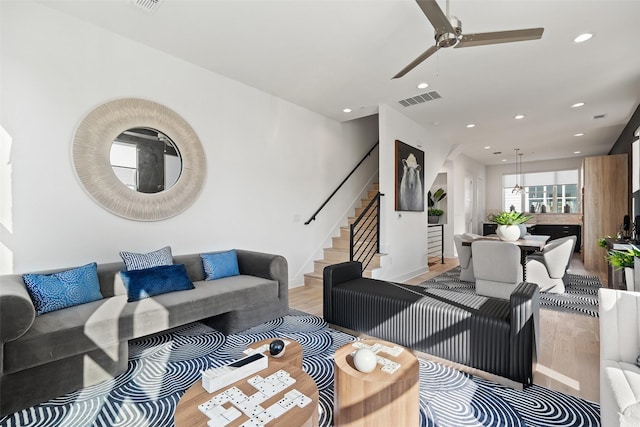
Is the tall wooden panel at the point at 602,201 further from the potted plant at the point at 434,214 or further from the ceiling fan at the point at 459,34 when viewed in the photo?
the ceiling fan at the point at 459,34

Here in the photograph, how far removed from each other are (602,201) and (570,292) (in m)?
3.22

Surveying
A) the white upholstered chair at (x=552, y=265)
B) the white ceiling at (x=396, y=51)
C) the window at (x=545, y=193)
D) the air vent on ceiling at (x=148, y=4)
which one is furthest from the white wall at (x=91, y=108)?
the window at (x=545, y=193)

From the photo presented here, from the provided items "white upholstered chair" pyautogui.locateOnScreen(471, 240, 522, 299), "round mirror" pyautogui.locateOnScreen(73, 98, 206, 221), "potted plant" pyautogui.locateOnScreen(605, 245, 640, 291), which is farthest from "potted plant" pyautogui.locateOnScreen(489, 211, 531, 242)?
"round mirror" pyautogui.locateOnScreen(73, 98, 206, 221)

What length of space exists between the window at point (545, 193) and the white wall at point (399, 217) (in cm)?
519

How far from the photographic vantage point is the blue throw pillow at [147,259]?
9.54 feet

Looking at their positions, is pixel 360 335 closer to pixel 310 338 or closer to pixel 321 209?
pixel 310 338

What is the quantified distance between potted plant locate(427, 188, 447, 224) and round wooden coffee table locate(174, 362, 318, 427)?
26.5ft

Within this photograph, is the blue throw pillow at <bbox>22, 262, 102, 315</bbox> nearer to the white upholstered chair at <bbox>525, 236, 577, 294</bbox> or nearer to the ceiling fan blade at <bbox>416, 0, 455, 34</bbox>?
the ceiling fan blade at <bbox>416, 0, 455, 34</bbox>

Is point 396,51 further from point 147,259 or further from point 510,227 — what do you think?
point 147,259

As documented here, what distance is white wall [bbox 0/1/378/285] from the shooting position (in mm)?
2555

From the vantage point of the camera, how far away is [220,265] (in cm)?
354

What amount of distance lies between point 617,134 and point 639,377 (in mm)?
8051

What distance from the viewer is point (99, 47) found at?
2.99 m

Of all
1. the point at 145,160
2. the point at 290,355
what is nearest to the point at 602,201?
the point at 290,355
